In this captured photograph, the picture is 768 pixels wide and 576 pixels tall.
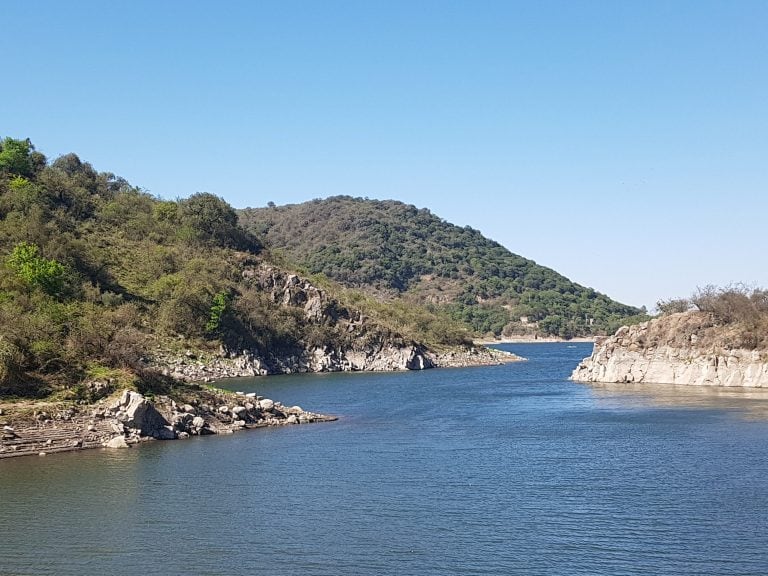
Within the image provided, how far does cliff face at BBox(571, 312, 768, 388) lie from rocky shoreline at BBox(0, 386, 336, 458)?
55.1 metres

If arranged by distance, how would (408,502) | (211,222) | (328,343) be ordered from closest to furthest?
(408,502), (328,343), (211,222)

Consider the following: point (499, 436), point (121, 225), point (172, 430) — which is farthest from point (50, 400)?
point (121, 225)

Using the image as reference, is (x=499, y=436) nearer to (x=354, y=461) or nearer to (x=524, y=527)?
(x=354, y=461)

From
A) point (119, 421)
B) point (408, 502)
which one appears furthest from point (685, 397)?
point (119, 421)

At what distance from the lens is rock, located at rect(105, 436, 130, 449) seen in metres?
49.7

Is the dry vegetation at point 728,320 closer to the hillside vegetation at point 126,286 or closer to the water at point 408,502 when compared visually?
the water at point 408,502

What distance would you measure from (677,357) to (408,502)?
6962 centimetres

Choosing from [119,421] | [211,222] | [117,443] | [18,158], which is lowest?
[117,443]

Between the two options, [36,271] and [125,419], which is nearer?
[125,419]

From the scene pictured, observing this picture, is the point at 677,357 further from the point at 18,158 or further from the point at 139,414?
the point at 18,158

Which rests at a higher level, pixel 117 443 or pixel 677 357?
pixel 677 357

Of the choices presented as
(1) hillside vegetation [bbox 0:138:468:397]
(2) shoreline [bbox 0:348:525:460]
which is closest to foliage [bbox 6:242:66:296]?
(1) hillside vegetation [bbox 0:138:468:397]

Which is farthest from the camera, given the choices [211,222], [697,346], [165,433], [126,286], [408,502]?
[211,222]

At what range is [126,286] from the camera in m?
114
